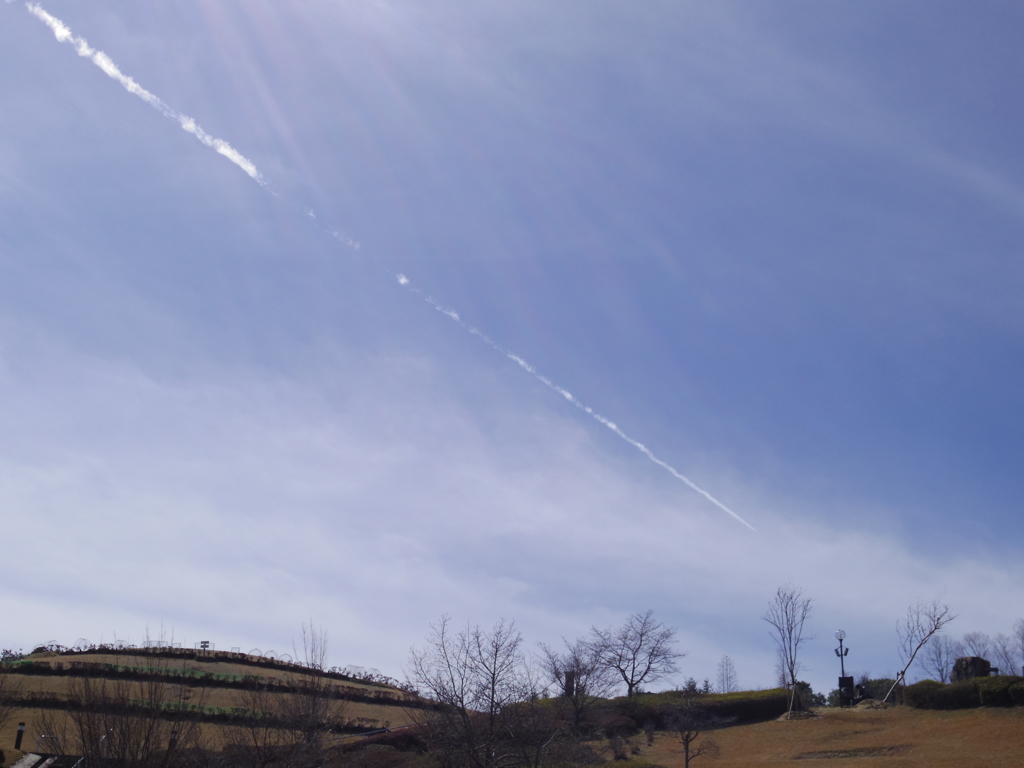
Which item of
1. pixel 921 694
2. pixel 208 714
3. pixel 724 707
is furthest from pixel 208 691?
pixel 921 694

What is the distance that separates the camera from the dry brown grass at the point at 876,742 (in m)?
27.5

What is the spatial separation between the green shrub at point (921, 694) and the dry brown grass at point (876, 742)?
20.8 inches

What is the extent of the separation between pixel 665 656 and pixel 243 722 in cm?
3167

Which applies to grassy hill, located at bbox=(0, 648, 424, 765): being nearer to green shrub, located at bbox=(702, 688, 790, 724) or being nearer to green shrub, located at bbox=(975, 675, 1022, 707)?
green shrub, located at bbox=(702, 688, 790, 724)

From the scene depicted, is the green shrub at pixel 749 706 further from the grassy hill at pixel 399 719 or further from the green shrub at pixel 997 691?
the green shrub at pixel 997 691

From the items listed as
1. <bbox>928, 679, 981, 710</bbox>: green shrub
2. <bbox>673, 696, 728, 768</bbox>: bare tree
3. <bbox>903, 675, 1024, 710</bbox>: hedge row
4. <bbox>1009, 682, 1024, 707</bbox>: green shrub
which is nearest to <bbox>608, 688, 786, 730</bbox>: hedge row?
<bbox>673, 696, 728, 768</bbox>: bare tree

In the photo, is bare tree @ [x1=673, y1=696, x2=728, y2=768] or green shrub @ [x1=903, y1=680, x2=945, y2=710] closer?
bare tree @ [x1=673, y1=696, x2=728, y2=768]

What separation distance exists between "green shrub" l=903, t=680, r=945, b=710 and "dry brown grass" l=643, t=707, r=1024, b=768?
1.73ft

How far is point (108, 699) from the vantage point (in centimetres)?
1748

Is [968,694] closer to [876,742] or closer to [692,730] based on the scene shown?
[876,742]

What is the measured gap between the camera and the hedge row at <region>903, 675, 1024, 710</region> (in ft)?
110

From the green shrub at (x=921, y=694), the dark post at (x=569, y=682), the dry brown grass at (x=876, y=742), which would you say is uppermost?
the dark post at (x=569, y=682)

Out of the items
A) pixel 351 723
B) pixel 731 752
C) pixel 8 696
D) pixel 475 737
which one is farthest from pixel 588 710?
pixel 8 696

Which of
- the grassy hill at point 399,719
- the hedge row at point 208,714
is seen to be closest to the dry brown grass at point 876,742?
the grassy hill at point 399,719
